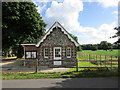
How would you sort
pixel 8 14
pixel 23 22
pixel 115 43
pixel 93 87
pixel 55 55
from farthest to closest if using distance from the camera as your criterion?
pixel 23 22, pixel 8 14, pixel 55 55, pixel 115 43, pixel 93 87

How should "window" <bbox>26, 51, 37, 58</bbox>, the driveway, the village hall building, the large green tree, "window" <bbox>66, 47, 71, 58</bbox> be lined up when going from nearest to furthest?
the driveway
the village hall building
"window" <bbox>66, 47, 71, 58</bbox>
"window" <bbox>26, 51, 37, 58</bbox>
the large green tree

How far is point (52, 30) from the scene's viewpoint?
54.1 feet

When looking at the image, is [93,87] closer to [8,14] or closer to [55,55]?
[55,55]

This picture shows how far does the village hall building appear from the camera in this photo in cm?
1623

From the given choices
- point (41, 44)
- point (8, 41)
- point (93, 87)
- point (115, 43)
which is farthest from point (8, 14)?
point (93, 87)

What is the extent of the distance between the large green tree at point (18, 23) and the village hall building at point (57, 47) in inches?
300

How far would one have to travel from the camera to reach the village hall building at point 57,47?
16234 mm

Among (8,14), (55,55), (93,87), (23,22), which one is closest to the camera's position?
(93,87)

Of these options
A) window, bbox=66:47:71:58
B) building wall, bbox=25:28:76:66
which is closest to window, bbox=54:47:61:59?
building wall, bbox=25:28:76:66

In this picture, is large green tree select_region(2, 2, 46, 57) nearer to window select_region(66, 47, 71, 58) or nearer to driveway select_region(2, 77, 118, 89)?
window select_region(66, 47, 71, 58)

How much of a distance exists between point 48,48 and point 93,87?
10492mm

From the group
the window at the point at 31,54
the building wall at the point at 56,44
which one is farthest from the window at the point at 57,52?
the window at the point at 31,54

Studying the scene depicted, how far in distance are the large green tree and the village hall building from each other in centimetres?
763

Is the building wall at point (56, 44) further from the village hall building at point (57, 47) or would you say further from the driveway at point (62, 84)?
the driveway at point (62, 84)
